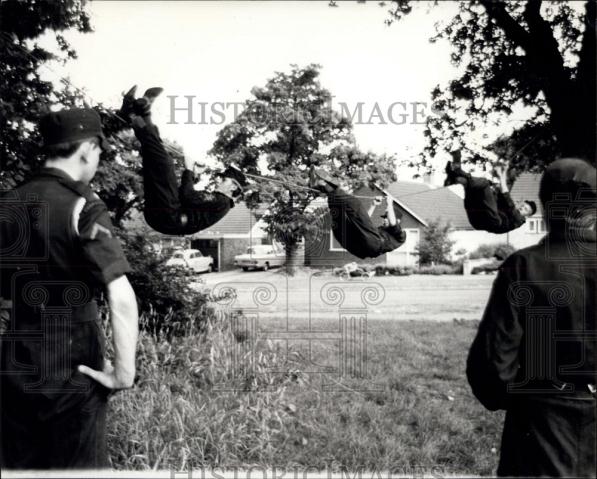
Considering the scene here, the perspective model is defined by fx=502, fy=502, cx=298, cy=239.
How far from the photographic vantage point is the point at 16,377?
214cm

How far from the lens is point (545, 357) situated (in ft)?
7.13

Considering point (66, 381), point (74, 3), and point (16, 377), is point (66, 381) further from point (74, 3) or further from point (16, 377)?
point (74, 3)

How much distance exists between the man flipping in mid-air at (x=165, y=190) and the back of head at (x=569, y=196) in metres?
→ 1.82

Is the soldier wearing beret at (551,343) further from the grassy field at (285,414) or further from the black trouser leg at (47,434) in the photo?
the grassy field at (285,414)

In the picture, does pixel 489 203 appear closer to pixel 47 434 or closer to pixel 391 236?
pixel 391 236

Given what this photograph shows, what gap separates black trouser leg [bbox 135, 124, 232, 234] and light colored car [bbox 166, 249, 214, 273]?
3100 millimetres

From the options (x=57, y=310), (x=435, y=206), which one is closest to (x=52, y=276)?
(x=57, y=310)

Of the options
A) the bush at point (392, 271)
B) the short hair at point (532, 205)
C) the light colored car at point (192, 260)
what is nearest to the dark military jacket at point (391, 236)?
the short hair at point (532, 205)

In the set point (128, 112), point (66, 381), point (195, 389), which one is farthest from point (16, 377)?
point (195, 389)

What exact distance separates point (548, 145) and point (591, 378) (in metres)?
1.76

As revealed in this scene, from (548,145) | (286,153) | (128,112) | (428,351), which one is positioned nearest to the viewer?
(128,112)

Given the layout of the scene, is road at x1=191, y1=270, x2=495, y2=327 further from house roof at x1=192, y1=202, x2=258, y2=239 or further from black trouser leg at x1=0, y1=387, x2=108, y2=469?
black trouser leg at x1=0, y1=387, x2=108, y2=469

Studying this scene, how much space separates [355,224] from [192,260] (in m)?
3.65

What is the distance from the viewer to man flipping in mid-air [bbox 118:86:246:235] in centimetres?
283
